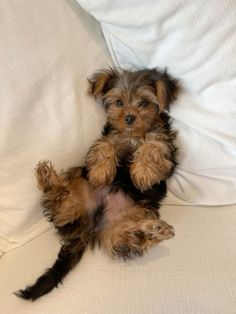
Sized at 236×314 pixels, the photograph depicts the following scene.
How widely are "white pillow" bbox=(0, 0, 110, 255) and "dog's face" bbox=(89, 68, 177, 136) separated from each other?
4 cm

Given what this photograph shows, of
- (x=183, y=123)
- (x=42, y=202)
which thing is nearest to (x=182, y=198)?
(x=183, y=123)

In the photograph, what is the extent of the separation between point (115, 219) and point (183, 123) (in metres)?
0.40

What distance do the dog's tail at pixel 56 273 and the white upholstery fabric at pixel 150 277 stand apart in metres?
0.02

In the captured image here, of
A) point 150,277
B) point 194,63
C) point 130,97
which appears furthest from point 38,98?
→ point 150,277

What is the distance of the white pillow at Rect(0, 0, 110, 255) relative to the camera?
3.98ft

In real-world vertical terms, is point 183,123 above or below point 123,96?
below

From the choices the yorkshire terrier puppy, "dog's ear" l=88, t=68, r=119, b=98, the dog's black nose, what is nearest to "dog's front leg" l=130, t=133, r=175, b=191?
the yorkshire terrier puppy

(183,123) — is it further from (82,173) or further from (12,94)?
(12,94)

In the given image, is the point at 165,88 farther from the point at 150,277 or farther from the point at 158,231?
the point at 150,277

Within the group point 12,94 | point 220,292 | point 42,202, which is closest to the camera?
point 220,292

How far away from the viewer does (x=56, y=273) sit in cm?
117

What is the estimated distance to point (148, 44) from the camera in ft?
4.24

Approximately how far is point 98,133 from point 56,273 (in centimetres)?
51

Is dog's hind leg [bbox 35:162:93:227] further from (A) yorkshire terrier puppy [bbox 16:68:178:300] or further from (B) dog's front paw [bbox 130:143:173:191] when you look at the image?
(B) dog's front paw [bbox 130:143:173:191]
